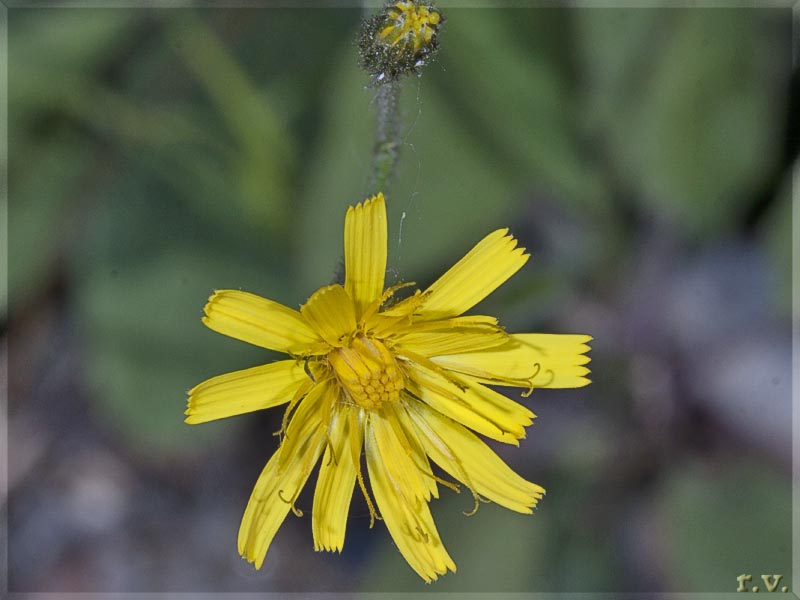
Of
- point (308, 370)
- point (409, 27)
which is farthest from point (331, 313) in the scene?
point (409, 27)

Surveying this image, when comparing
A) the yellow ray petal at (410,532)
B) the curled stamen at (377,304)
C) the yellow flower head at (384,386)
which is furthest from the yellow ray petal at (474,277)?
the yellow ray petal at (410,532)

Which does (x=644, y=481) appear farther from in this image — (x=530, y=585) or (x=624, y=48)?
(x=624, y=48)

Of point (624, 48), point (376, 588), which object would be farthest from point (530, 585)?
point (624, 48)

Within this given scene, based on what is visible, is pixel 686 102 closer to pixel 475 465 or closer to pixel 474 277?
pixel 474 277

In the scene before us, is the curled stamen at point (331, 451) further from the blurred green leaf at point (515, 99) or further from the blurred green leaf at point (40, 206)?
the blurred green leaf at point (40, 206)

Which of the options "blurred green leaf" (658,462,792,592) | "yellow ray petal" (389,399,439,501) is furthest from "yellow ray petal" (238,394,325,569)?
"blurred green leaf" (658,462,792,592)
